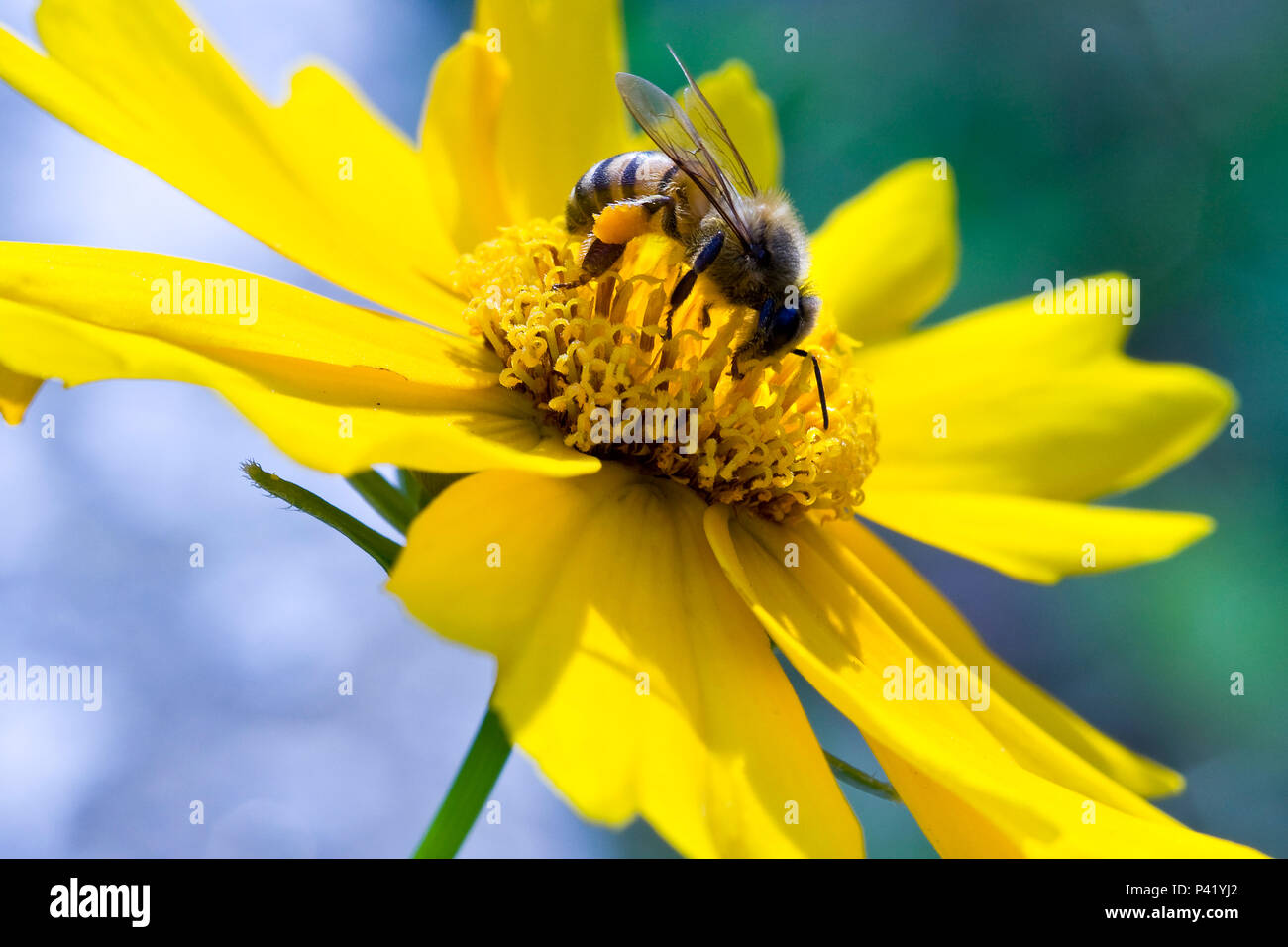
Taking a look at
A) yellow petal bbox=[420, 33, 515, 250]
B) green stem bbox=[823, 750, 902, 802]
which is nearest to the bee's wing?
yellow petal bbox=[420, 33, 515, 250]

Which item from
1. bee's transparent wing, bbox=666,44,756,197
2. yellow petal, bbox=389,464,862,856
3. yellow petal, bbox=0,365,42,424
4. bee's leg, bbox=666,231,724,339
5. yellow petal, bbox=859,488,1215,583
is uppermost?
bee's transparent wing, bbox=666,44,756,197

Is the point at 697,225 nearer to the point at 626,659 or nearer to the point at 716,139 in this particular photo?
the point at 716,139

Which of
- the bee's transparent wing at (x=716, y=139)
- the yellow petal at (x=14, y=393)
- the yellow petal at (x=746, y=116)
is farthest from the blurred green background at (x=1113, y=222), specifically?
the yellow petal at (x=14, y=393)

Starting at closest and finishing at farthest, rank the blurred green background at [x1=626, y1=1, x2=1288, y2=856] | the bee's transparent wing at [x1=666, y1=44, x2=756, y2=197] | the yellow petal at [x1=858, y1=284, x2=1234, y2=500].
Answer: the bee's transparent wing at [x1=666, y1=44, x2=756, y2=197] → the yellow petal at [x1=858, y1=284, x2=1234, y2=500] → the blurred green background at [x1=626, y1=1, x2=1288, y2=856]

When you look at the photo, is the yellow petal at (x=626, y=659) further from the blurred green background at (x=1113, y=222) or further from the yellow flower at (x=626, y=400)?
the blurred green background at (x=1113, y=222)

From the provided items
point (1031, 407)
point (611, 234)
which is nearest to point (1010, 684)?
point (1031, 407)

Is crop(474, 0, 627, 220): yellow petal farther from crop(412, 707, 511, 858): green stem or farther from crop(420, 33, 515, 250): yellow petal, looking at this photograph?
crop(412, 707, 511, 858): green stem
